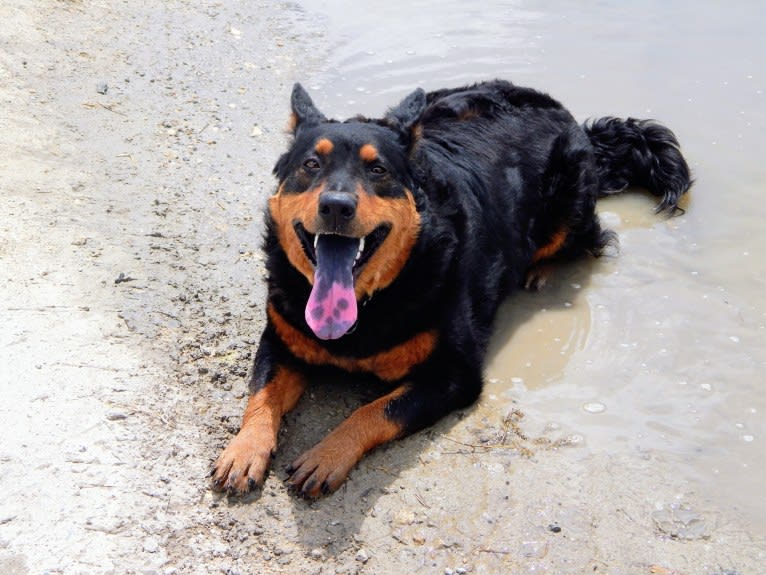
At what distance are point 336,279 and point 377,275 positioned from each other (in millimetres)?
301

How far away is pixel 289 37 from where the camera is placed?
9.84m

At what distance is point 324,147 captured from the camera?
4.83 metres

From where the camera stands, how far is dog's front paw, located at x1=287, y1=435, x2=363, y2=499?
14.4 ft

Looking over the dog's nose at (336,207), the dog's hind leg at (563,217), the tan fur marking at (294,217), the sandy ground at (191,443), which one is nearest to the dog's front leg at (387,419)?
the sandy ground at (191,443)

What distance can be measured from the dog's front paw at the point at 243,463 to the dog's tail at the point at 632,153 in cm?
407

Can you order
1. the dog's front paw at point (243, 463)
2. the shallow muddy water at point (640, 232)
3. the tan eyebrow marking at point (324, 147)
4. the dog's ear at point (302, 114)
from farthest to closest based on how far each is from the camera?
the dog's ear at point (302, 114) → the shallow muddy water at point (640, 232) → the tan eyebrow marking at point (324, 147) → the dog's front paw at point (243, 463)

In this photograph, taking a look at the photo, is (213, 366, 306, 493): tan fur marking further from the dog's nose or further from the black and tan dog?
the dog's nose

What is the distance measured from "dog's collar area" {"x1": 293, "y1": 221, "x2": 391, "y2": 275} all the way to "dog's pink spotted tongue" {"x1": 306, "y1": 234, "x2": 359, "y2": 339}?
7cm

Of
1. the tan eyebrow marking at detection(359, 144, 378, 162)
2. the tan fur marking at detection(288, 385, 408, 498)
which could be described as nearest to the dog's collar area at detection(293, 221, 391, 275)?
the tan eyebrow marking at detection(359, 144, 378, 162)

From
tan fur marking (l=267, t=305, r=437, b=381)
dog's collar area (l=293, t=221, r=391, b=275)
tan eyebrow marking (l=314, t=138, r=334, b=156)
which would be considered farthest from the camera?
tan fur marking (l=267, t=305, r=437, b=381)

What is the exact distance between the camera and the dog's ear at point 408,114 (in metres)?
5.18

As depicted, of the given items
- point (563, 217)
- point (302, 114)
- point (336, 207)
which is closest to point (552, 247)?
point (563, 217)

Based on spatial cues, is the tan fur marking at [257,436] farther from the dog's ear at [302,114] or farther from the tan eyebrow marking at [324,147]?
the dog's ear at [302,114]

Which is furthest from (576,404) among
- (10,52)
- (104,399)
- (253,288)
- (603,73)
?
(10,52)
